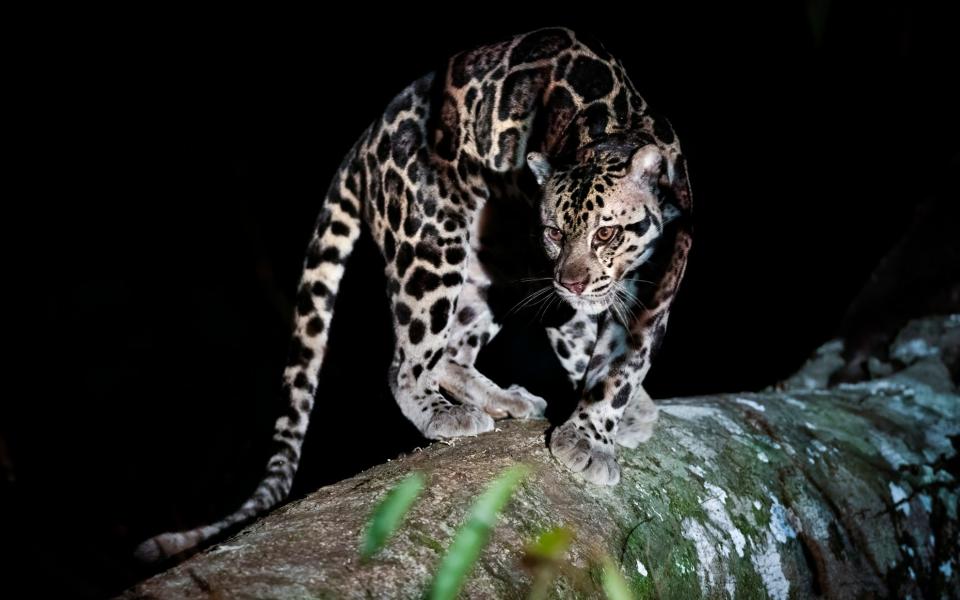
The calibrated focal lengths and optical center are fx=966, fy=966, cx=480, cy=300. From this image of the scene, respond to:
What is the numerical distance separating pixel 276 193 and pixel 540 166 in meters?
4.40

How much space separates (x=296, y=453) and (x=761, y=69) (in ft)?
16.2

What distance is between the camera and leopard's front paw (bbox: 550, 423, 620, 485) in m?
2.90

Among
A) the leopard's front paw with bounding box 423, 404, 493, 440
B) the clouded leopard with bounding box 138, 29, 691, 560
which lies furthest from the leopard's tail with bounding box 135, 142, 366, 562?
the leopard's front paw with bounding box 423, 404, 493, 440

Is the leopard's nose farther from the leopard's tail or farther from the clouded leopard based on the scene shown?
the leopard's tail

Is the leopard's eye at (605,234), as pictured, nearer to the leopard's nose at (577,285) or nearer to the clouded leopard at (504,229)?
the clouded leopard at (504,229)

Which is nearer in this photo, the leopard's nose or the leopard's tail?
the leopard's nose

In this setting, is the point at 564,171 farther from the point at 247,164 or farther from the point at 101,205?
the point at 101,205

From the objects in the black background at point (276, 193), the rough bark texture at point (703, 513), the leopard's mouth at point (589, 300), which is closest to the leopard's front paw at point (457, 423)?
the rough bark texture at point (703, 513)

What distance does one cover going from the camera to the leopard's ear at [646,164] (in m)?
3.47

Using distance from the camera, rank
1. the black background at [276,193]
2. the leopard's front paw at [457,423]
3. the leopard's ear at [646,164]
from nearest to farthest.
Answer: the leopard's ear at [646,164] < the leopard's front paw at [457,423] < the black background at [276,193]

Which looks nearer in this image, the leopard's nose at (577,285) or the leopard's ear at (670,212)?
the leopard's nose at (577,285)

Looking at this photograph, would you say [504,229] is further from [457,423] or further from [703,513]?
[703,513]

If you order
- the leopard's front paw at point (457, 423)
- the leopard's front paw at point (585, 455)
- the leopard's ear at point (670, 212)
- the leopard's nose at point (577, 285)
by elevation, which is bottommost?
the leopard's front paw at point (457, 423)

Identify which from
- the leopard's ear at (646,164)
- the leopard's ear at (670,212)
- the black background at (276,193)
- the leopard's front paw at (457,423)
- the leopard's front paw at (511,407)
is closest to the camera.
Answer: the leopard's ear at (646,164)
